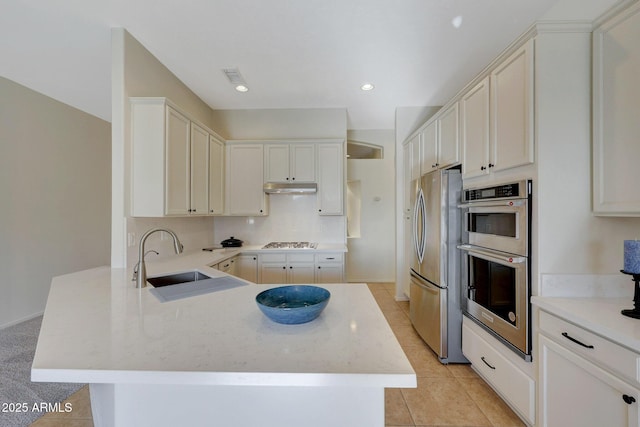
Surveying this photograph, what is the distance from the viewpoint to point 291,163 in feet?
11.7

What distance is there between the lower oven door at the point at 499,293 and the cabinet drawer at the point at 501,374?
152mm

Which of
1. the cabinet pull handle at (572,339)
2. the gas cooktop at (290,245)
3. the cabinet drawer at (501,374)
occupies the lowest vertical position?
the cabinet drawer at (501,374)

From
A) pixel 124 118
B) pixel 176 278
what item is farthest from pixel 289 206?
pixel 124 118

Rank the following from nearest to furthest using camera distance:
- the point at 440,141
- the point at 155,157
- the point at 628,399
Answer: the point at 628,399, the point at 155,157, the point at 440,141

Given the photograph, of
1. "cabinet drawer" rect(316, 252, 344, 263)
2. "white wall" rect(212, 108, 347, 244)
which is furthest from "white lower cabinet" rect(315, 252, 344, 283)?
"white wall" rect(212, 108, 347, 244)

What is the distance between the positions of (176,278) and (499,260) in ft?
7.84

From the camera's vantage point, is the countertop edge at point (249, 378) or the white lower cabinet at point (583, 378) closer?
the countertop edge at point (249, 378)

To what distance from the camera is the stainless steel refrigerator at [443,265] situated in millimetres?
2238

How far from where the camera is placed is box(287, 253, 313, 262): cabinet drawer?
3268 mm

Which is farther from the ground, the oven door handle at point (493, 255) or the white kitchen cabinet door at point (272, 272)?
the oven door handle at point (493, 255)

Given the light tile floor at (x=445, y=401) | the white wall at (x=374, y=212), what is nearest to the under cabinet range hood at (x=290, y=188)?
the white wall at (x=374, y=212)

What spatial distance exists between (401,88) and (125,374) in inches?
142

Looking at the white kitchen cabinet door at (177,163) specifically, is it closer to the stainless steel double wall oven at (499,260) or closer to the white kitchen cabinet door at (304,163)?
the white kitchen cabinet door at (304,163)

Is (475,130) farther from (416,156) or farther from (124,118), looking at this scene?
(124,118)
